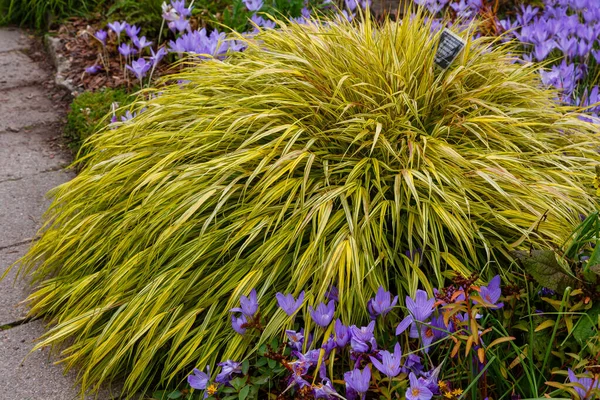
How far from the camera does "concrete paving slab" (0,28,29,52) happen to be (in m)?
4.68

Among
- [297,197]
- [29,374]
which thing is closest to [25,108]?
[29,374]

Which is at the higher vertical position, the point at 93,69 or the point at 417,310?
the point at 417,310

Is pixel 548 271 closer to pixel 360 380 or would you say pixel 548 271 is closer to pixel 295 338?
pixel 360 380

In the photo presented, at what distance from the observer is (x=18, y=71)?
4.36 m

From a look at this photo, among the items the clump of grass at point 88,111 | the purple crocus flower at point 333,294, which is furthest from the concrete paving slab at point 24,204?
the purple crocus flower at point 333,294

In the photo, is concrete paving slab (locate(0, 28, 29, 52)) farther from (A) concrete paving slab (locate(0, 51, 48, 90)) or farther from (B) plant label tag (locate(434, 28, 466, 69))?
(B) plant label tag (locate(434, 28, 466, 69))

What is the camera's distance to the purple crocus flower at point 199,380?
1773mm

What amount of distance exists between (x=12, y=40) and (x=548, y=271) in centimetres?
438

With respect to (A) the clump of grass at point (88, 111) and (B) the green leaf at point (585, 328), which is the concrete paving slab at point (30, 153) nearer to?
(A) the clump of grass at point (88, 111)

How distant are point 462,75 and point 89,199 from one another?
142 centimetres

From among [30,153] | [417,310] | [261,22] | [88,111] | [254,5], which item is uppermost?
[254,5]

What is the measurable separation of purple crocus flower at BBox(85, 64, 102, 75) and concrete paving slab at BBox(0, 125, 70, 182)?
0.39m

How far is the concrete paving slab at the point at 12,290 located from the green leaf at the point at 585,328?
1.83m

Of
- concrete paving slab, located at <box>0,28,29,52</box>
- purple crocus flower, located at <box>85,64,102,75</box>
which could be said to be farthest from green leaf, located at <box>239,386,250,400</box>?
concrete paving slab, located at <box>0,28,29,52</box>
